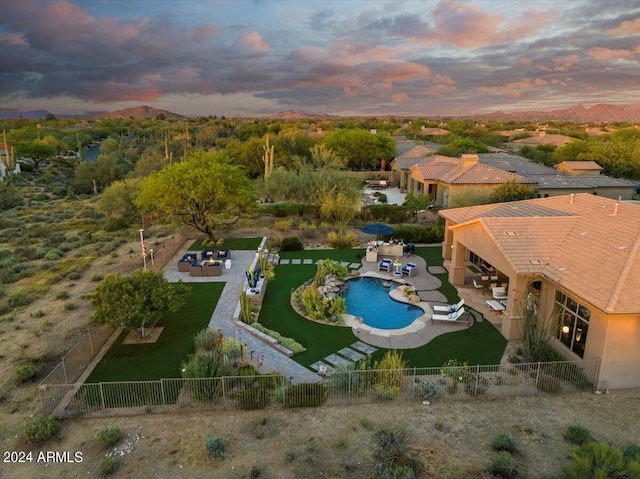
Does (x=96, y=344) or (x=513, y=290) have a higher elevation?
(x=513, y=290)

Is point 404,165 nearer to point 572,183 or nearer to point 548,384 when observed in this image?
point 572,183

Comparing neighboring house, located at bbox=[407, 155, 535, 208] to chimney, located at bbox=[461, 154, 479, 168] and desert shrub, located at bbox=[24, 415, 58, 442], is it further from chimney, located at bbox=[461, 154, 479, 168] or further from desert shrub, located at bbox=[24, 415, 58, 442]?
desert shrub, located at bbox=[24, 415, 58, 442]

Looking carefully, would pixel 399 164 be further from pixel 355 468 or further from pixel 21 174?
pixel 21 174

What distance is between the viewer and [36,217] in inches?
1590

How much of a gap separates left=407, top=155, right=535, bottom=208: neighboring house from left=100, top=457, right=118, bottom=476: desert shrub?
3177 centimetres

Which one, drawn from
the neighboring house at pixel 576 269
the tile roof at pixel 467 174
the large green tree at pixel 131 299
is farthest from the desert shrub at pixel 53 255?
the tile roof at pixel 467 174

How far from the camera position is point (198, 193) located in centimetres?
2794

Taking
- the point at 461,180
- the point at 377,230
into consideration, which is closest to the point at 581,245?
the point at 377,230

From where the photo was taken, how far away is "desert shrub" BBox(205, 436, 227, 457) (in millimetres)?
10617

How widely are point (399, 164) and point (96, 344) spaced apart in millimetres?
44538

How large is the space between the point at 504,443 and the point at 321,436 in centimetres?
468

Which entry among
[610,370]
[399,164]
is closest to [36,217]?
[399,164]

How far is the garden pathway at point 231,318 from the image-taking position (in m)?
14.6

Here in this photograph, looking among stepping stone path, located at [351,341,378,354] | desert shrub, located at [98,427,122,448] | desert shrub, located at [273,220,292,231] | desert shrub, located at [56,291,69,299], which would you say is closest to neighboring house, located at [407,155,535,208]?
desert shrub, located at [273,220,292,231]
